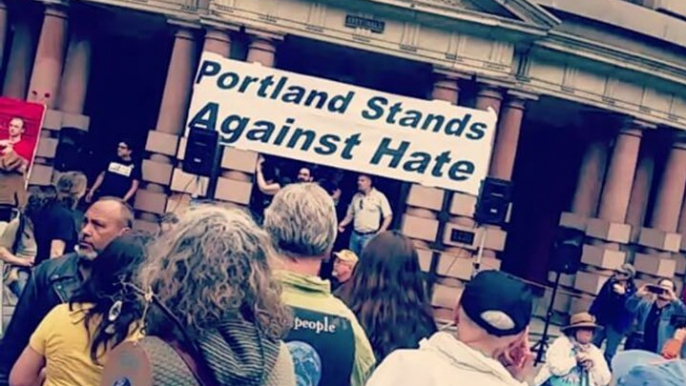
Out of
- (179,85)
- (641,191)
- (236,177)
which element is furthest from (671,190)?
(179,85)

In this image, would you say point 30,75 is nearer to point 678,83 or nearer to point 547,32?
point 547,32

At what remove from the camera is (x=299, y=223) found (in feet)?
12.7

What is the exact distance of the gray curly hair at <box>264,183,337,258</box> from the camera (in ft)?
12.7

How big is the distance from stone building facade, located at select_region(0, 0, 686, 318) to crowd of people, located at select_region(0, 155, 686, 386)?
1238cm

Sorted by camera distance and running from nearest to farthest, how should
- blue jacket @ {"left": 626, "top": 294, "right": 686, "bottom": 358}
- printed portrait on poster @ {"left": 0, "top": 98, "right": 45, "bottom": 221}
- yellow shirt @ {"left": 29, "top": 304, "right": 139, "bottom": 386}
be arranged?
yellow shirt @ {"left": 29, "top": 304, "right": 139, "bottom": 386} < blue jacket @ {"left": 626, "top": 294, "right": 686, "bottom": 358} < printed portrait on poster @ {"left": 0, "top": 98, "right": 45, "bottom": 221}

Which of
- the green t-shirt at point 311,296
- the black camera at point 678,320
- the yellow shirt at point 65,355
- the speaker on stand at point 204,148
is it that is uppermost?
the speaker on stand at point 204,148

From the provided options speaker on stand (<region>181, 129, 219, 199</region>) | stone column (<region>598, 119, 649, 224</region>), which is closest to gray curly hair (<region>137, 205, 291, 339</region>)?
speaker on stand (<region>181, 129, 219, 199</region>)

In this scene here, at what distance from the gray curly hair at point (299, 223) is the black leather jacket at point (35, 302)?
854 millimetres

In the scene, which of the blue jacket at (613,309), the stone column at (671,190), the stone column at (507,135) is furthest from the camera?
the stone column at (671,190)

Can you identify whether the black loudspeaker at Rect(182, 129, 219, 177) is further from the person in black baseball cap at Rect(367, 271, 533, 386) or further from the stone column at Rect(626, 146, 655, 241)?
the stone column at Rect(626, 146, 655, 241)

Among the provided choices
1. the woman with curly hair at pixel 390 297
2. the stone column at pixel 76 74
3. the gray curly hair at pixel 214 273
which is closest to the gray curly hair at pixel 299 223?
the gray curly hair at pixel 214 273

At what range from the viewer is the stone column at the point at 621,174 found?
21.6m

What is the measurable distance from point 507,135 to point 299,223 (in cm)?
1648

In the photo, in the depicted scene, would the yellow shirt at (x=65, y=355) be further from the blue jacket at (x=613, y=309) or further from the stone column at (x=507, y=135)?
the stone column at (x=507, y=135)
